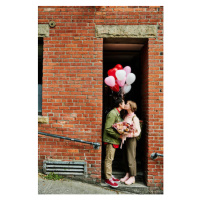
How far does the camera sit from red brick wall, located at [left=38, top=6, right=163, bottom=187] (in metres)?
3.54

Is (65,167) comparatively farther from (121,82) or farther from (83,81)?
(121,82)

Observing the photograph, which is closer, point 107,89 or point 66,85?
point 66,85

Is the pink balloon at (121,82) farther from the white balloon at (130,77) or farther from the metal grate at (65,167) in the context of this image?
the metal grate at (65,167)

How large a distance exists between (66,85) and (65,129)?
94 cm

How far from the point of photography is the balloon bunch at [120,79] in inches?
134

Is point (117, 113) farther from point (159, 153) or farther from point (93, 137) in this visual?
point (159, 153)

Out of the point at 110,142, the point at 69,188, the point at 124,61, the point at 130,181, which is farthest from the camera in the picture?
the point at 124,61

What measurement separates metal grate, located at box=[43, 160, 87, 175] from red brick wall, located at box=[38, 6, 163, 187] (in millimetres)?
109

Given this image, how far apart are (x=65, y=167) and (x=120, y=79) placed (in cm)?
218

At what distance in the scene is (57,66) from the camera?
3.63 metres

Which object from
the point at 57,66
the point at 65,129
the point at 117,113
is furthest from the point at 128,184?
the point at 57,66

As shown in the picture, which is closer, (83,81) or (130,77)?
(130,77)

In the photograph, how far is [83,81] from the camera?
3.60m

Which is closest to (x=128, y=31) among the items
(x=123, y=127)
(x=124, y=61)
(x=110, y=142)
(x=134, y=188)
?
(x=124, y=61)
